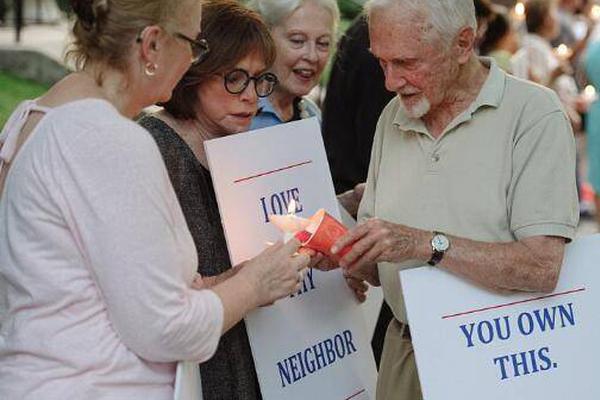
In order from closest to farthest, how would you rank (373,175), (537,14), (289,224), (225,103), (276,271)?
(276,271) → (289,224) → (225,103) → (373,175) → (537,14)

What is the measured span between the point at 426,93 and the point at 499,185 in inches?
12.0

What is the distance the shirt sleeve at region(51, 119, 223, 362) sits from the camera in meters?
2.07

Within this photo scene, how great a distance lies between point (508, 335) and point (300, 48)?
4.18ft

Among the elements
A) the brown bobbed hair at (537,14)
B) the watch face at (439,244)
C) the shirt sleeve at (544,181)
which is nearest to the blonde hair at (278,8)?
the shirt sleeve at (544,181)

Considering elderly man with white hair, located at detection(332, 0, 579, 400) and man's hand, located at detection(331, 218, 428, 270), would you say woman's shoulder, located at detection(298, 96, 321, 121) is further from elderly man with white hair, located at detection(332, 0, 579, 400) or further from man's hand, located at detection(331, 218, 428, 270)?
man's hand, located at detection(331, 218, 428, 270)

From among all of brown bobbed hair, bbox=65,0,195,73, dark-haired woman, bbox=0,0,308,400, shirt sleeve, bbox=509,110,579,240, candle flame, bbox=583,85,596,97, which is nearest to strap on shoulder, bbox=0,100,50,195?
dark-haired woman, bbox=0,0,308,400

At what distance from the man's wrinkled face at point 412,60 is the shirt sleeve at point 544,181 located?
10.0 inches

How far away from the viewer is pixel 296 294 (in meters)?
3.00

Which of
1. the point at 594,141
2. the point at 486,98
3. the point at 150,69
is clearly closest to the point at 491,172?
the point at 486,98

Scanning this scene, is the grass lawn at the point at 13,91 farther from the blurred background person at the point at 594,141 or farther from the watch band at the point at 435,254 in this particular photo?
the watch band at the point at 435,254

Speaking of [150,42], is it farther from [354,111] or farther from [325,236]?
[354,111]

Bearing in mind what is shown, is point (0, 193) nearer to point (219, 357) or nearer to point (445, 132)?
point (219, 357)

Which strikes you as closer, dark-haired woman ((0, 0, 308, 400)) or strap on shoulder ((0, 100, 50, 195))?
dark-haired woman ((0, 0, 308, 400))

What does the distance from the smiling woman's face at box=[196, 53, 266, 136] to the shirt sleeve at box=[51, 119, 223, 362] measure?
0.77 metres
